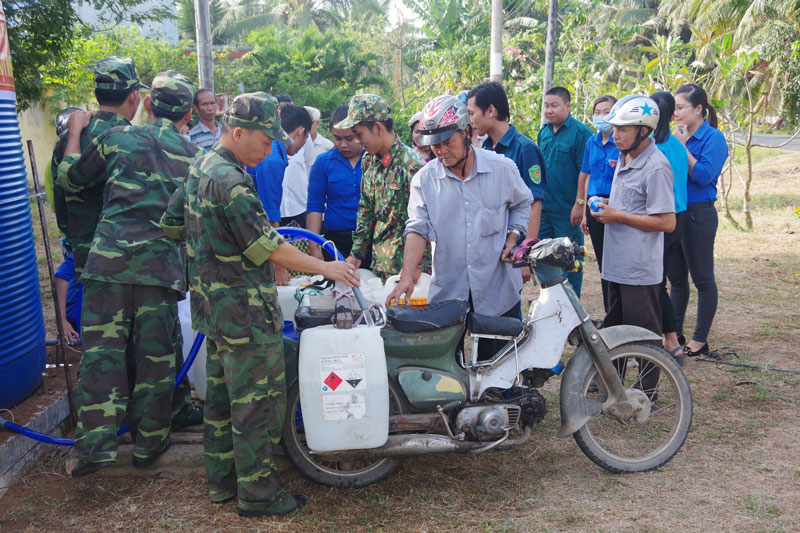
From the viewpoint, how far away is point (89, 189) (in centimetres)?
388

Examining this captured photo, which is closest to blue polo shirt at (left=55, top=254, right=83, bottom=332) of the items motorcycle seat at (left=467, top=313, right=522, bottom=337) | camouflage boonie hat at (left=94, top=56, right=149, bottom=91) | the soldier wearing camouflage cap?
camouflage boonie hat at (left=94, top=56, right=149, bottom=91)

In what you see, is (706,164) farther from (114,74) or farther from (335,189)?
(114,74)

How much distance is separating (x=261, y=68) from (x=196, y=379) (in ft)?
53.8

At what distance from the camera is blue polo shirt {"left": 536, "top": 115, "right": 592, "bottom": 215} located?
227 inches

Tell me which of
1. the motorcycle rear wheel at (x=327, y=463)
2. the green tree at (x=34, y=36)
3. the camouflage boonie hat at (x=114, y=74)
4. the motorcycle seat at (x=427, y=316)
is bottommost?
the motorcycle rear wheel at (x=327, y=463)

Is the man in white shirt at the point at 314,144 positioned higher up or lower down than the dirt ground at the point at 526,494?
higher up

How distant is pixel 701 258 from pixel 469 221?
2594 millimetres

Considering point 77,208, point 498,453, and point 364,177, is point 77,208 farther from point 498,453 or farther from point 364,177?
point 498,453

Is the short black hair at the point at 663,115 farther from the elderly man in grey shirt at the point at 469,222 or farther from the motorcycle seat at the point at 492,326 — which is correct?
the motorcycle seat at the point at 492,326

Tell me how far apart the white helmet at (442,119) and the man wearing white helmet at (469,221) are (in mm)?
78

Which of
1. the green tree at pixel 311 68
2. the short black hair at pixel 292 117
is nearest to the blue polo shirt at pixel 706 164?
the short black hair at pixel 292 117

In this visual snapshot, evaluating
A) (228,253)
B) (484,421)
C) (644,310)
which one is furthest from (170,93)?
(644,310)

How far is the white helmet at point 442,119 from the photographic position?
3578 millimetres

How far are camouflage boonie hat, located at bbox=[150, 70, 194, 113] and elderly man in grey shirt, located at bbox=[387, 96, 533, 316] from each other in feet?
4.51
